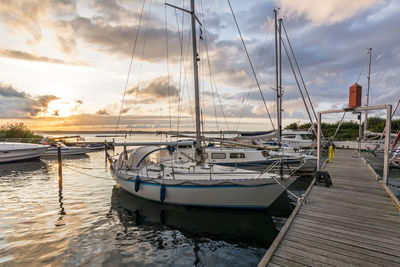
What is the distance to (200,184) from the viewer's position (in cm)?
1005

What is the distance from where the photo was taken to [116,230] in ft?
29.8

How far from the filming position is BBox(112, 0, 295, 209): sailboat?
9.69 m

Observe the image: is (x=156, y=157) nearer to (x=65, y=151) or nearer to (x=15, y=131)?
(x=65, y=151)

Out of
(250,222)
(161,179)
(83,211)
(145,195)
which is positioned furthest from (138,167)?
(250,222)

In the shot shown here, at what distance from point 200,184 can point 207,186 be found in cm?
35

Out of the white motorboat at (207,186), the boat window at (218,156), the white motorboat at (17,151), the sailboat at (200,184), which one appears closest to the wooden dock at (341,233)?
the white motorboat at (207,186)

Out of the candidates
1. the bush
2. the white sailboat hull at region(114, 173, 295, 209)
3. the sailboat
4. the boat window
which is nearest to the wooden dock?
the white sailboat hull at region(114, 173, 295, 209)

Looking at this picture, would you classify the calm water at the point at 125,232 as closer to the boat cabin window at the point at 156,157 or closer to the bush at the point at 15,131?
the boat cabin window at the point at 156,157

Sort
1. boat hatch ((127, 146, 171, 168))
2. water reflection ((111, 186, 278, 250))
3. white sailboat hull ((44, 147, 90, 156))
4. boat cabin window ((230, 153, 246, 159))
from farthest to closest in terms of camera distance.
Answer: white sailboat hull ((44, 147, 90, 156)), boat cabin window ((230, 153, 246, 159)), boat hatch ((127, 146, 171, 168)), water reflection ((111, 186, 278, 250))

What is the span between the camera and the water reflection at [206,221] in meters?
8.40

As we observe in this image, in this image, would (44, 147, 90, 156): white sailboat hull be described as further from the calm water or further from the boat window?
the boat window

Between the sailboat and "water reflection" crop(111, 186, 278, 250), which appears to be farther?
the sailboat

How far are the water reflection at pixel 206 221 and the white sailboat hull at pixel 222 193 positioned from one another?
416mm

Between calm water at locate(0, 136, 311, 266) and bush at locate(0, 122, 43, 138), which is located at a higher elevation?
bush at locate(0, 122, 43, 138)
